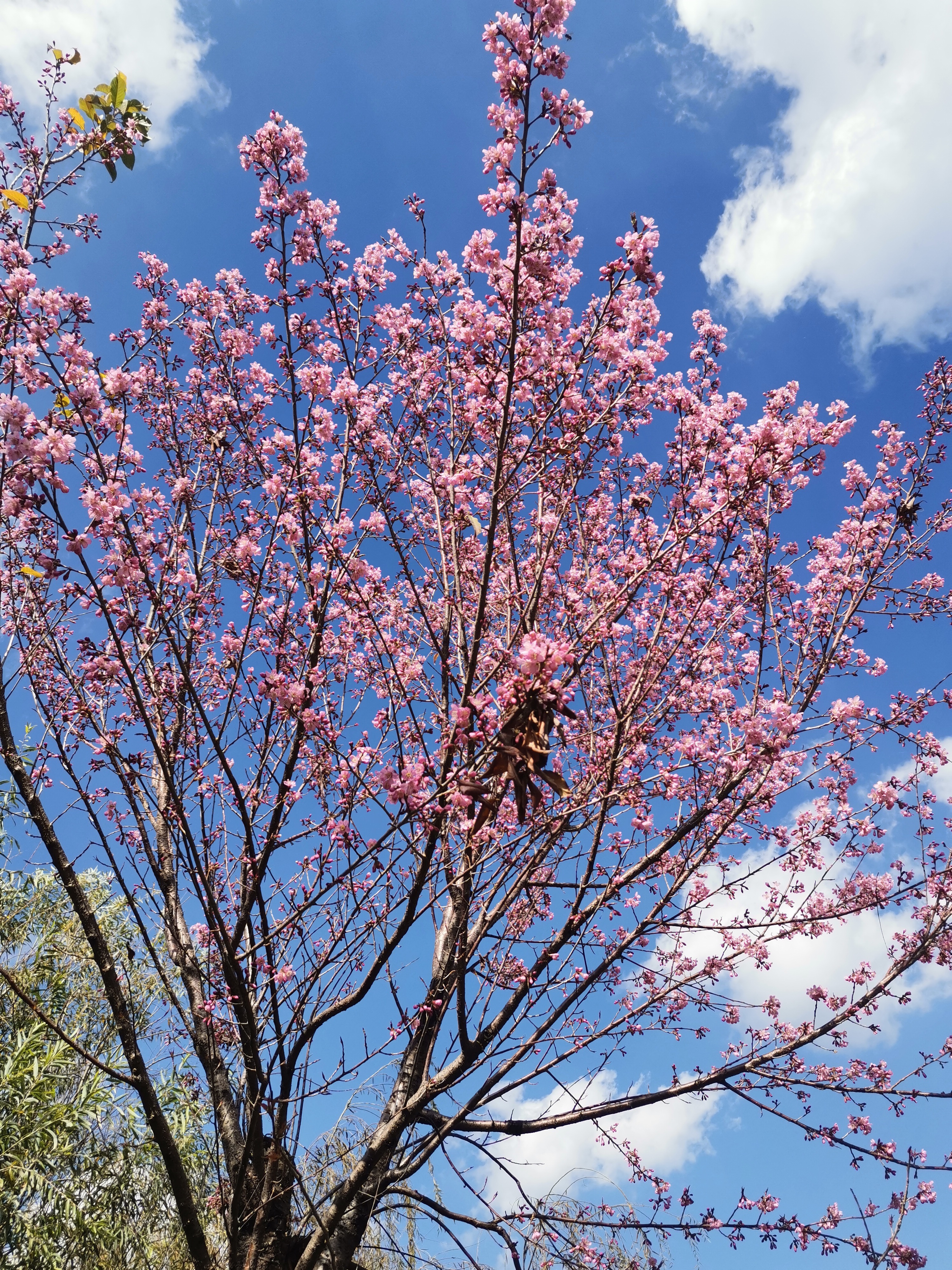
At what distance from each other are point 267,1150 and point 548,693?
3453 mm

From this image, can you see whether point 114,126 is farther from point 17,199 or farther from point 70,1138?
point 70,1138

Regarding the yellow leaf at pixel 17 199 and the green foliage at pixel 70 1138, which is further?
the green foliage at pixel 70 1138

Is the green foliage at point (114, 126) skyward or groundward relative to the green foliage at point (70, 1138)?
skyward

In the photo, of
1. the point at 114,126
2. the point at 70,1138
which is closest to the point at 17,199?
the point at 114,126

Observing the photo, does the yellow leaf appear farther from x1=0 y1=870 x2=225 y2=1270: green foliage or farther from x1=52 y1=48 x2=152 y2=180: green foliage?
x1=0 y1=870 x2=225 y2=1270: green foliage

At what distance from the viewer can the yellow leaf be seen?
409cm

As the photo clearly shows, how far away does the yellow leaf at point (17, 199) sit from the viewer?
13.4 ft

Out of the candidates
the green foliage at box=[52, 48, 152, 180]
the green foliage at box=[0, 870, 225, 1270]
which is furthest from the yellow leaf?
the green foliage at box=[0, 870, 225, 1270]

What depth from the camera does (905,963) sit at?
4.91 m

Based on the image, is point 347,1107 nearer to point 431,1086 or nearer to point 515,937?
point 431,1086

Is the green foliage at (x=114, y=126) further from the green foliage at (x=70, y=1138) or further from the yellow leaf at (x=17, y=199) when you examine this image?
the green foliage at (x=70, y=1138)

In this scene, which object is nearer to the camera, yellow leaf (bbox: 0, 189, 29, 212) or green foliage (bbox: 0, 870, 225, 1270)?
yellow leaf (bbox: 0, 189, 29, 212)

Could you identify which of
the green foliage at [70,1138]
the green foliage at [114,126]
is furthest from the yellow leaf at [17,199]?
the green foliage at [70,1138]

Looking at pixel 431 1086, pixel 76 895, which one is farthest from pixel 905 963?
pixel 76 895
